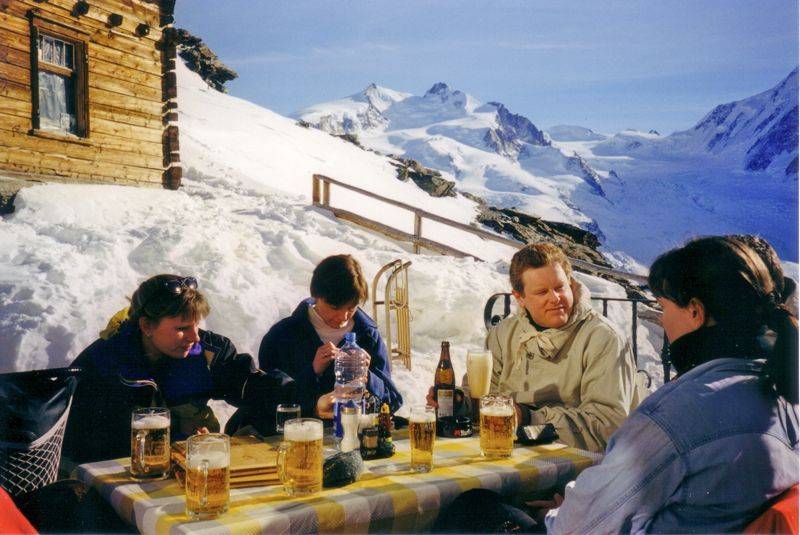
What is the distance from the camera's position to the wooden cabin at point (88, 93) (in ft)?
24.9

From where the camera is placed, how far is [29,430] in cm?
207

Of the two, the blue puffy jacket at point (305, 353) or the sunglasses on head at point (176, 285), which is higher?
the sunglasses on head at point (176, 285)

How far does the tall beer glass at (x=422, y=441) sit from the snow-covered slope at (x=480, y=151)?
3655 centimetres

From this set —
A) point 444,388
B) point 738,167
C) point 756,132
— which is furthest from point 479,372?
point 738,167

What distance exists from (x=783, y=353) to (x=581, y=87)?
280 cm

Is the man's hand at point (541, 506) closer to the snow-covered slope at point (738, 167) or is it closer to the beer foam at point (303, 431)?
the beer foam at point (303, 431)

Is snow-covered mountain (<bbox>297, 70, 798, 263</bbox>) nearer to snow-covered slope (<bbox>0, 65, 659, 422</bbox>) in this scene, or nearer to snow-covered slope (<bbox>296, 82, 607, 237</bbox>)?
snow-covered slope (<bbox>296, 82, 607, 237</bbox>)

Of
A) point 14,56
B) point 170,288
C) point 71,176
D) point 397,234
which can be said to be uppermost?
point 14,56

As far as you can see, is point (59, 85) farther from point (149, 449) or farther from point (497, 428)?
point (497, 428)

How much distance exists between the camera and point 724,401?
1280 millimetres

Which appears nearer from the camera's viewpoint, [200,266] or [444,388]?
[444,388]

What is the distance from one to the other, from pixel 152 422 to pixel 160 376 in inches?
29.9

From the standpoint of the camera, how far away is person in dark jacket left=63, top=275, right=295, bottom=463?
2180 millimetres

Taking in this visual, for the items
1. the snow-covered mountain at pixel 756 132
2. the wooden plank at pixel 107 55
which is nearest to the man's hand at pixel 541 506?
the snow-covered mountain at pixel 756 132
